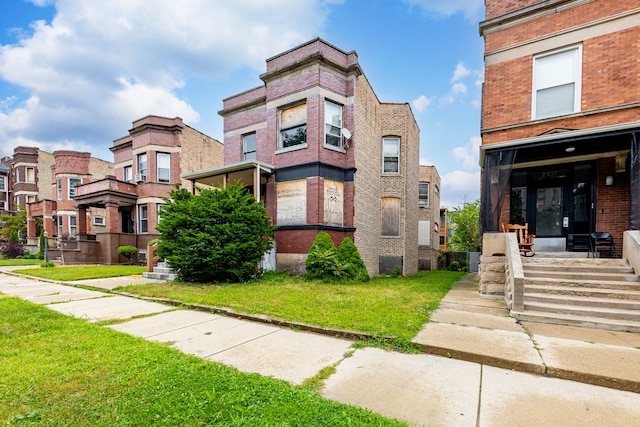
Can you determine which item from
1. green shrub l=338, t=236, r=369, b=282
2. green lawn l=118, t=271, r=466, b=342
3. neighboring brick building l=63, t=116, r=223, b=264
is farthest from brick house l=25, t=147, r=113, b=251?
green shrub l=338, t=236, r=369, b=282

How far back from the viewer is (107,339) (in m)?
3.98

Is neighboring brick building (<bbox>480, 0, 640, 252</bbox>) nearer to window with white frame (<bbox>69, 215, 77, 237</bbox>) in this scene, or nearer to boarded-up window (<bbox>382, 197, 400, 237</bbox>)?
boarded-up window (<bbox>382, 197, 400, 237</bbox>)

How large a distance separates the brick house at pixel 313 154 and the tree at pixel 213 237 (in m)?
1.45

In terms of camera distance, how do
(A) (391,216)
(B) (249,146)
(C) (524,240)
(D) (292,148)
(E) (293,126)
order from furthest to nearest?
1. (A) (391,216)
2. (B) (249,146)
3. (E) (293,126)
4. (D) (292,148)
5. (C) (524,240)

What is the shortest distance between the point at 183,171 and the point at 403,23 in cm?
1484

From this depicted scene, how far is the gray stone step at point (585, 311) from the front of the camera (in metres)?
4.85

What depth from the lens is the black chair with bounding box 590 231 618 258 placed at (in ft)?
24.4

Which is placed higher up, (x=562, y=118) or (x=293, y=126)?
(x=293, y=126)

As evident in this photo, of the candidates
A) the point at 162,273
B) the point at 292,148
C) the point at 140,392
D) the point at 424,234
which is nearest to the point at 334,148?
the point at 292,148

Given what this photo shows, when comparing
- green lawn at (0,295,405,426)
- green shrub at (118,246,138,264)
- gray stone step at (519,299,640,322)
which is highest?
green lawn at (0,295,405,426)

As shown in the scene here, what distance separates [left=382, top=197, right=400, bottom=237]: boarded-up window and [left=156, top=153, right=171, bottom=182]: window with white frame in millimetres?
13574

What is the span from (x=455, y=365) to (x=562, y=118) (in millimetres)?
7946

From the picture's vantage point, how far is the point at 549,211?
9.08 metres

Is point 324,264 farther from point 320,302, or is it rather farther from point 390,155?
point 390,155
